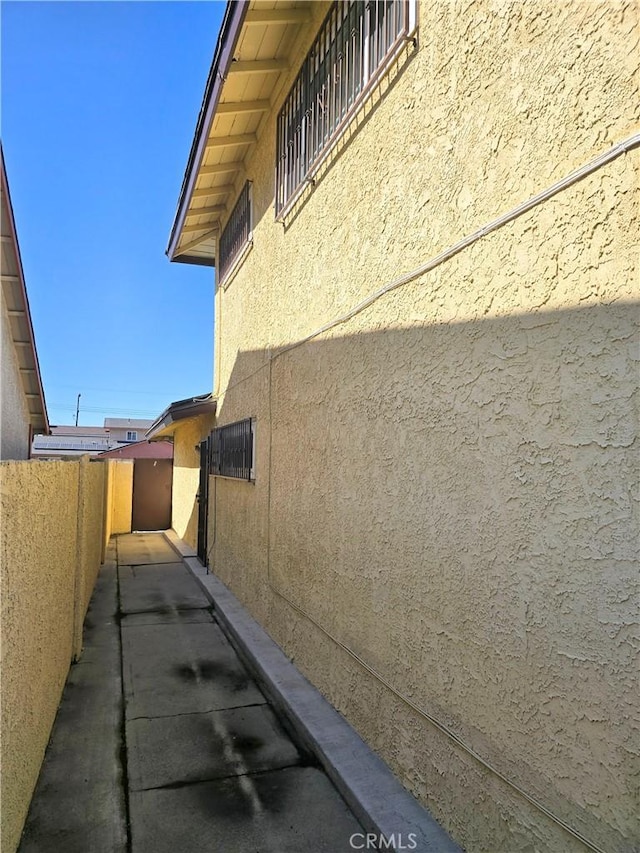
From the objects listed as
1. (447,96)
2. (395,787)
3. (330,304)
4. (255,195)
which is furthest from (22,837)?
(255,195)

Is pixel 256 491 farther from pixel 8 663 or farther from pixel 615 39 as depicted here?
pixel 615 39

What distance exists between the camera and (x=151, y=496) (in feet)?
58.9

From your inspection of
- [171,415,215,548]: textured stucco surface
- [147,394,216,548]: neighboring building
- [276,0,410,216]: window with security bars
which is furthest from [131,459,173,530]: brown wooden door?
[276,0,410,216]: window with security bars

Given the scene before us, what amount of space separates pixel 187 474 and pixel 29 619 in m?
10.9

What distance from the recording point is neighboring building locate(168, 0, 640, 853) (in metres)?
2.08

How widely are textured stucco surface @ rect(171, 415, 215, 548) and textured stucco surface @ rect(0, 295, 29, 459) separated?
3.30m

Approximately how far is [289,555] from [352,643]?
1601 millimetres

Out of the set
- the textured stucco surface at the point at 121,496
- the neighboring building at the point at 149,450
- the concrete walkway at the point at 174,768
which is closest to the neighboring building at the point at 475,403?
the concrete walkway at the point at 174,768

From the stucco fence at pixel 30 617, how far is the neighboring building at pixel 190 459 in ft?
16.5

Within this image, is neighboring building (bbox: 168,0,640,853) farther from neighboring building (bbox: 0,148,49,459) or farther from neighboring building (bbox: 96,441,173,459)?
neighboring building (bbox: 96,441,173,459)

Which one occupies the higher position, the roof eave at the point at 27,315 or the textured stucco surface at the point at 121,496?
the roof eave at the point at 27,315

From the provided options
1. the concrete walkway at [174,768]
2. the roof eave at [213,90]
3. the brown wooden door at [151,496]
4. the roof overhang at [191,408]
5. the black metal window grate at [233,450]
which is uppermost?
the roof eave at [213,90]

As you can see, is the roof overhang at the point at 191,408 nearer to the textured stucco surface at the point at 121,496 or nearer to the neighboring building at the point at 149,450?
the textured stucco surface at the point at 121,496

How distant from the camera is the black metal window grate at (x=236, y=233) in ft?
27.0
